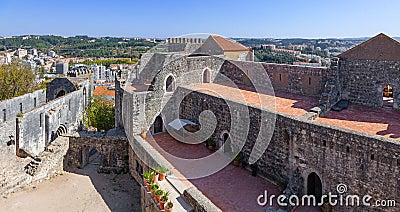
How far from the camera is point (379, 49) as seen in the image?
13.8 meters

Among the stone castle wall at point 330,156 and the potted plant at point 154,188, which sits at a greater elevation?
the stone castle wall at point 330,156

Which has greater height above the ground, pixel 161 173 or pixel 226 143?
pixel 226 143

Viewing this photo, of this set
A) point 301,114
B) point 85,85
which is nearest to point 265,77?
point 301,114

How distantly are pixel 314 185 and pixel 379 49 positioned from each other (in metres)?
6.42

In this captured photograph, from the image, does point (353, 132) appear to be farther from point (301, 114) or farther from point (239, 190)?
point (239, 190)

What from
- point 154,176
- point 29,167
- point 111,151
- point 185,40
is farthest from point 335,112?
point 185,40

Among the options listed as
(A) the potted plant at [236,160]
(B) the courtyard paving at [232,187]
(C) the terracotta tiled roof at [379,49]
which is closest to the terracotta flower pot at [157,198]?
(B) the courtyard paving at [232,187]

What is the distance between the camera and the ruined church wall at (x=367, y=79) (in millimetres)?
13570

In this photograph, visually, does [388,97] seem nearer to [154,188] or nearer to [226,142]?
[226,142]

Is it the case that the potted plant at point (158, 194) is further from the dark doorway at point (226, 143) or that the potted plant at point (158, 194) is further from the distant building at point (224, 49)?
the distant building at point (224, 49)

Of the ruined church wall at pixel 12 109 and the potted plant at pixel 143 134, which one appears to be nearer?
the potted plant at pixel 143 134

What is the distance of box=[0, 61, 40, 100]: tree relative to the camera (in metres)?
29.8

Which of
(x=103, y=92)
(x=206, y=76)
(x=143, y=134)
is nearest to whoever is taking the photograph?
(x=143, y=134)

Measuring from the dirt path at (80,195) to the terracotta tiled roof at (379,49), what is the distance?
11.5 metres
